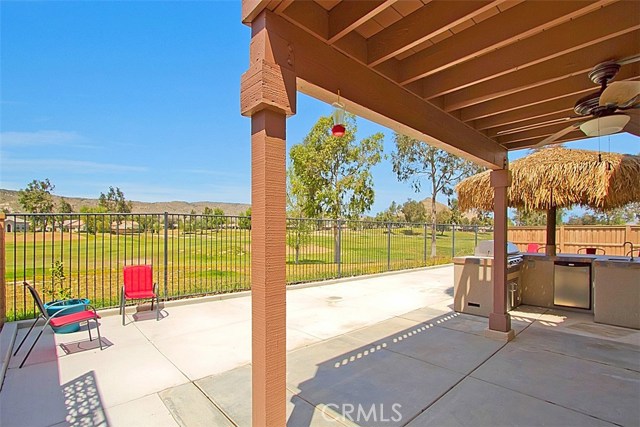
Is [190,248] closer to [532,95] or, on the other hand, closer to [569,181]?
[532,95]

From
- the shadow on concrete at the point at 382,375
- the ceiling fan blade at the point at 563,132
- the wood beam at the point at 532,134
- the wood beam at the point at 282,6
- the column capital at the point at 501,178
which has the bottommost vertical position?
the shadow on concrete at the point at 382,375

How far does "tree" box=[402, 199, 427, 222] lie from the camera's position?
138ft

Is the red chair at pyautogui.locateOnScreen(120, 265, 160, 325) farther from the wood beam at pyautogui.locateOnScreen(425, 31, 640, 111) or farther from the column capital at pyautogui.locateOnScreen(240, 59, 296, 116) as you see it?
the wood beam at pyautogui.locateOnScreen(425, 31, 640, 111)

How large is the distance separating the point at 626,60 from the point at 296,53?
214cm

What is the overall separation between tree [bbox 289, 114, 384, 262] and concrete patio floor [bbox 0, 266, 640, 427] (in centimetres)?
650

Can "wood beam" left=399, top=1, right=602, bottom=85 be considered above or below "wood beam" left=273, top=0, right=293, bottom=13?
above

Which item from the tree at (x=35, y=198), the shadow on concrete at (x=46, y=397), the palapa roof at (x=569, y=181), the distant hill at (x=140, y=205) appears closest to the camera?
the shadow on concrete at (x=46, y=397)

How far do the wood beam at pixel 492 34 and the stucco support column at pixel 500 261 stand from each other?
2.46m

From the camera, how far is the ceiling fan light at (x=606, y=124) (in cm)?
244

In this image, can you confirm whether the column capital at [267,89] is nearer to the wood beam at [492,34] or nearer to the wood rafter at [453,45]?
the wood rafter at [453,45]

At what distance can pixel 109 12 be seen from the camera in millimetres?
7301

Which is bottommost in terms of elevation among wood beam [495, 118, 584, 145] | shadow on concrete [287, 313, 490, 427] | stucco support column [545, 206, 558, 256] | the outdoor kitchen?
shadow on concrete [287, 313, 490, 427]

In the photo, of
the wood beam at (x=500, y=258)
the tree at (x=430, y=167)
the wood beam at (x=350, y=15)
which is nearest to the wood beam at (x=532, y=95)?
the wood beam at (x=500, y=258)

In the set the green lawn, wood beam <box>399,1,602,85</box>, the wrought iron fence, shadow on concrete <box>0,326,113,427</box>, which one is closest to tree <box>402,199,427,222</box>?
the wrought iron fence
